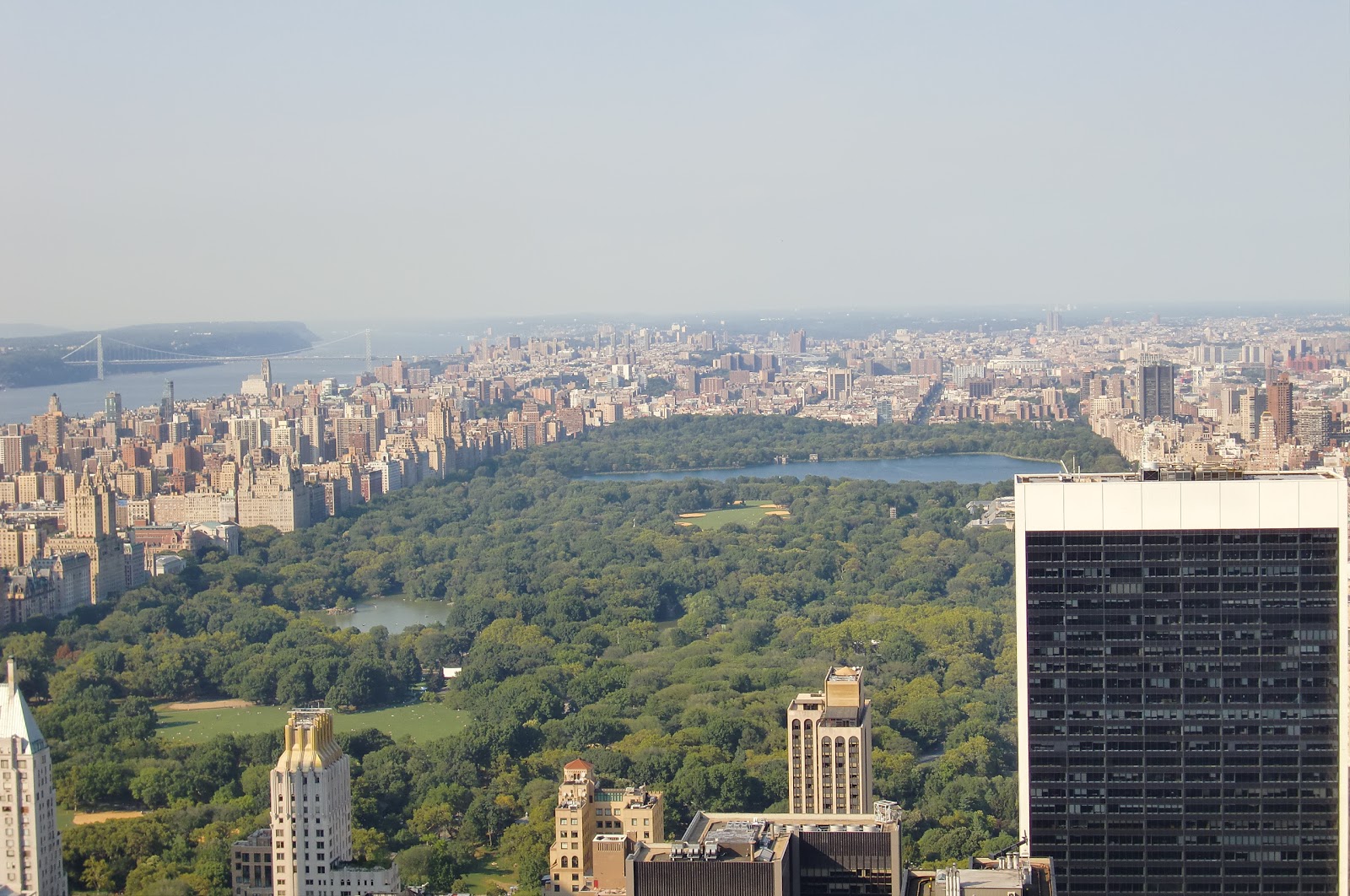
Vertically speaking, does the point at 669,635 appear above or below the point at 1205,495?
below

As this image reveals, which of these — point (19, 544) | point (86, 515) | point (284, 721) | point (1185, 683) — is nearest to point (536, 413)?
point (86, 515)

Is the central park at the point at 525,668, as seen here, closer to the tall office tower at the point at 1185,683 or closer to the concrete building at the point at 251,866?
the concrete building at the point at 251,866

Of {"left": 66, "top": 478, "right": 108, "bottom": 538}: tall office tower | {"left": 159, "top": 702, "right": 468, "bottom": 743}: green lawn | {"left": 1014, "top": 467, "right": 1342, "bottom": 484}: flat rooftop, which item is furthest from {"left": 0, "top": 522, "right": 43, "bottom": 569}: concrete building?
{"left": 1014, "top": 467, "right": 1342, "bottom": 484}: flat rooftop

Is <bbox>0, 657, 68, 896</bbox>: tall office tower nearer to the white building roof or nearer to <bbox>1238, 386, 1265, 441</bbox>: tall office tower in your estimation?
the white building roof

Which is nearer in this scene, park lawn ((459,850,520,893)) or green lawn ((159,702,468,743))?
park lawn ((459,850,520,893))

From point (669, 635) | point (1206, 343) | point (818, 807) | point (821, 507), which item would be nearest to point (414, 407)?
point (821, 507)

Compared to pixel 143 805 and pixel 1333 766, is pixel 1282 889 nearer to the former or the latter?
pixel 1333 766

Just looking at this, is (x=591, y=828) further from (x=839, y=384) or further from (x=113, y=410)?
(x=839, y=384)
